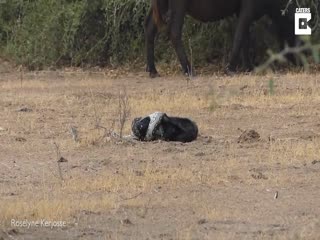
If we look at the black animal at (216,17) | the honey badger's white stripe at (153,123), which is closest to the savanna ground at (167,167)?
the honey badger's white stripe at (153,123)

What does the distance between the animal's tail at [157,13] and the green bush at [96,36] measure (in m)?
1.65

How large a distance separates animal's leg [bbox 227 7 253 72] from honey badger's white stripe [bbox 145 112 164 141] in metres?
6.08

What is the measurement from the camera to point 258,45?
16766mm

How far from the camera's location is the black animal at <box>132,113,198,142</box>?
914 cm

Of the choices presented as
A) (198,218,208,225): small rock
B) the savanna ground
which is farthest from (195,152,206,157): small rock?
(198,218,208,225): small rock

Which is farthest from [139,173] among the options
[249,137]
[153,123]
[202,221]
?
[249,137]

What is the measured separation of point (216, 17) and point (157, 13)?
3.60ft

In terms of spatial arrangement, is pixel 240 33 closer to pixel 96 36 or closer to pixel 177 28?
pixel 177 28

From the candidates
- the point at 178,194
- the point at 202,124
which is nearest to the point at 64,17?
the point at 202,124

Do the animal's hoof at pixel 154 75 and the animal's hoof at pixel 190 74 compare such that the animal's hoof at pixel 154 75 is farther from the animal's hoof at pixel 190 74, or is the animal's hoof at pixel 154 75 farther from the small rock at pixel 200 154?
the small rock at pixel 200 154

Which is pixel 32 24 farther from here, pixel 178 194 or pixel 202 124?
pixel 178 194

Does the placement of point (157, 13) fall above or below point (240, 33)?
above

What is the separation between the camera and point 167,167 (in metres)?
7.95

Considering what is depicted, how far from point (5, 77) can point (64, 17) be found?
210 cm
